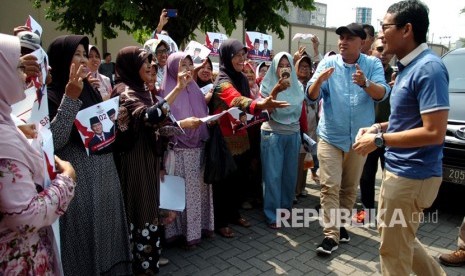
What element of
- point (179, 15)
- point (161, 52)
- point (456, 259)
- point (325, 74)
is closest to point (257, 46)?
point (161, 52)

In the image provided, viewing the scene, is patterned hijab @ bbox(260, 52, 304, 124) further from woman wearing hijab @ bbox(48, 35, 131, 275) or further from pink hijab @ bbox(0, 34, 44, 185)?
pink hijab @ bbox(0, 34, 44, 185)

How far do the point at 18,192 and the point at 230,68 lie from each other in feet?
9.37

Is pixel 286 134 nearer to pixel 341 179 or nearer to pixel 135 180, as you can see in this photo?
pixel 341 179

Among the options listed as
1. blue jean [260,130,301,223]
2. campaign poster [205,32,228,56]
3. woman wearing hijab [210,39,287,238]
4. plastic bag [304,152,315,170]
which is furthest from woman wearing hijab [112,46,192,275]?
campaign poster [205,32,228,56]

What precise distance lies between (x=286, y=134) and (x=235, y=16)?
8643 mm

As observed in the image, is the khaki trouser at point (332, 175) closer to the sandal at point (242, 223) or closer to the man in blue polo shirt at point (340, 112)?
the man in blue polo shirt at point (340, 112)

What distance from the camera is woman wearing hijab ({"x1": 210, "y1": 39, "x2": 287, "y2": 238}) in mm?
3817

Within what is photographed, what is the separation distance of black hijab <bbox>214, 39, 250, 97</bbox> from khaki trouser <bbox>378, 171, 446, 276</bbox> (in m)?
2.04

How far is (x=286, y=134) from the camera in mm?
4215

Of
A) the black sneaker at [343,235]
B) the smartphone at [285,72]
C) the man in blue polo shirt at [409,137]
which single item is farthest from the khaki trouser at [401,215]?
the smartphone at [285,72]

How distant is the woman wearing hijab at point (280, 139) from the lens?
13.7ft

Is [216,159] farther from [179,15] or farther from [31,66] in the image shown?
[179,15]

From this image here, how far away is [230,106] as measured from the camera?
3848 millimetres

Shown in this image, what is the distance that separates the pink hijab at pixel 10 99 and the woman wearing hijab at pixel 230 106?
2.39m
